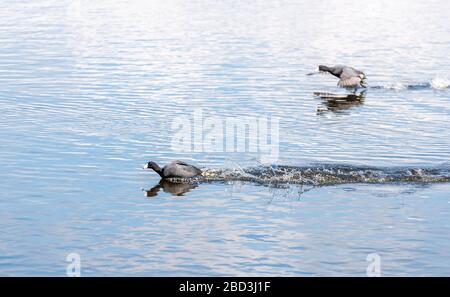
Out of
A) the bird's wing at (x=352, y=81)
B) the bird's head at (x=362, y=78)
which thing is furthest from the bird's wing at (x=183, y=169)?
the bird's head at (x=362, y=78)

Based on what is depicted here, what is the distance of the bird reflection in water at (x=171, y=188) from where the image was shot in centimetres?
2446

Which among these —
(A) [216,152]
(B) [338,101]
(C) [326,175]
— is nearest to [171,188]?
(A) [216,152]

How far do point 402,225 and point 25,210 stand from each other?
7964mm

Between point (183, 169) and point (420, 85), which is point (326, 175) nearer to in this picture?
point (183, 169)

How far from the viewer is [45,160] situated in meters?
26.9

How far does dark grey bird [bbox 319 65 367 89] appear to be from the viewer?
130 ft

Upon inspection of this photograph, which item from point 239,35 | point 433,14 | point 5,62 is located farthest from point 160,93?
point 433,14

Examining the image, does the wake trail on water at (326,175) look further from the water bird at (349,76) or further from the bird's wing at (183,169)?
the water bird at (349,76)

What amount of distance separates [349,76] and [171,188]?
643 inches

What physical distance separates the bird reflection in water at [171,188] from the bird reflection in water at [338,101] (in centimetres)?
1026

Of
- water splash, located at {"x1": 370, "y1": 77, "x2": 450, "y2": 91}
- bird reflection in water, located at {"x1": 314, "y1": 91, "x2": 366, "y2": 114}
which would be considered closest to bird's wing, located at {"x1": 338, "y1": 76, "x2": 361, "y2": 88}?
water splash, located at {"x1": 370, "y1": 77, "x2": 450, "y2": 91}

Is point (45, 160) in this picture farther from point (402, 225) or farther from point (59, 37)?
point (59, 37)

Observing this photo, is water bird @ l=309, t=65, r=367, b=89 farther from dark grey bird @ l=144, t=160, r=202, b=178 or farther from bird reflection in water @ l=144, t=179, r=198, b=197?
bird reflection in water @ l=144, t=179, r=198, b=197
